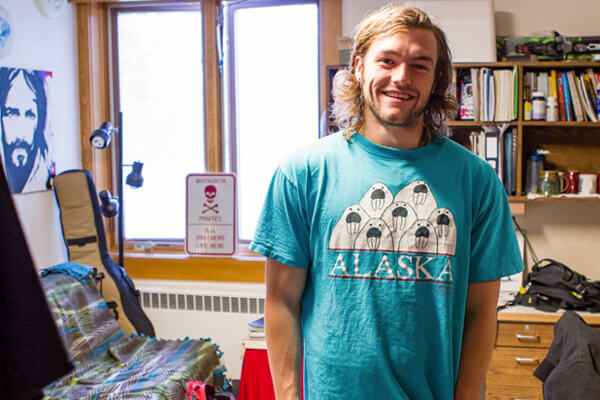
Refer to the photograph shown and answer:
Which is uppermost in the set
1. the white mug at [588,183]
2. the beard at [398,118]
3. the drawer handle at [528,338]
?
the beard at [398,118]

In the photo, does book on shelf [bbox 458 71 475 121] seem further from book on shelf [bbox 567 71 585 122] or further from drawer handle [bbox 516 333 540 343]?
drawer handle [bbox 516 333 540 343]

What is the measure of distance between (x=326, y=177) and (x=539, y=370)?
3.81ft

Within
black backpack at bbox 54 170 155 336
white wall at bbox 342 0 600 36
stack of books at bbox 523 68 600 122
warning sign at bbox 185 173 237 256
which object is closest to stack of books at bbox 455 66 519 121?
stack of books at bbox 523 68 600 122

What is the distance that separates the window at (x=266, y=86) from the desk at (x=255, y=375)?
115cm

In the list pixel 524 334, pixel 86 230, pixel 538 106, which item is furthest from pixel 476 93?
pixel 86 230

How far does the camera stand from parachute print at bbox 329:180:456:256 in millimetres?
1230

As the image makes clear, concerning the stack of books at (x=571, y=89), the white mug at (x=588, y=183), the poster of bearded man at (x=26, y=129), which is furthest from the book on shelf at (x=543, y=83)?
the poster of bearded man at (x=26, y=129)

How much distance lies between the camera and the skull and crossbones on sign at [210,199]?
349 centimetres

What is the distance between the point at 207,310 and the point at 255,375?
0.94 meters

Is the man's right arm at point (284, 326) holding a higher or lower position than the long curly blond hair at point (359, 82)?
lower

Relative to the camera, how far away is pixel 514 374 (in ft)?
8.98

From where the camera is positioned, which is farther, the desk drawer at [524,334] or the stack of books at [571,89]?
the stack of books at [571,89]

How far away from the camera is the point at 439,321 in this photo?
123 cm

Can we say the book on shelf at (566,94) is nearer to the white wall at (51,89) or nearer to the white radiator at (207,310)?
the white radiator at (207,310)
